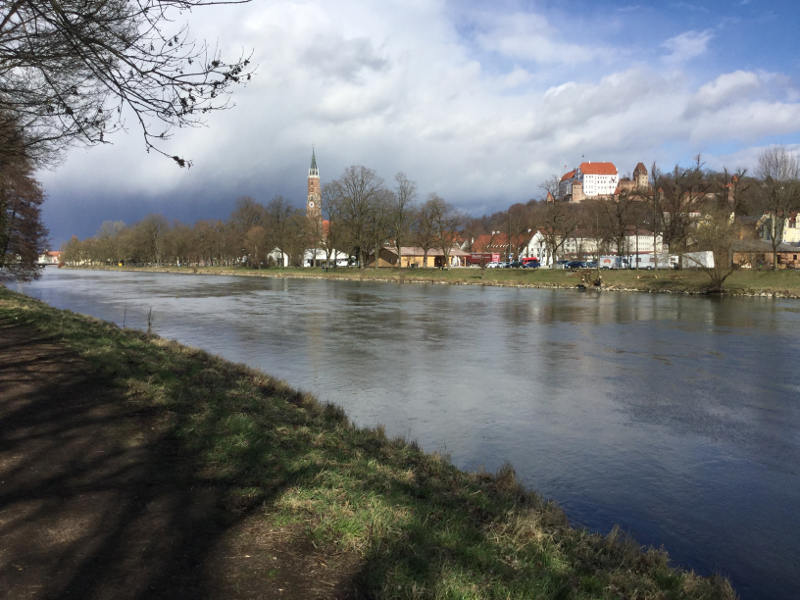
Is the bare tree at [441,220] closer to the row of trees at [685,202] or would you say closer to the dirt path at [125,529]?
the row of trees at [685,202]

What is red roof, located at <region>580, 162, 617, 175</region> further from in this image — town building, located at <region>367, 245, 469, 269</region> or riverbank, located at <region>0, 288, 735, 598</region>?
riverbank, located at <region>0, 288, 735, 598</region>

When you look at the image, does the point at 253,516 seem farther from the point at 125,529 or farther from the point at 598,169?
the point at 598,169

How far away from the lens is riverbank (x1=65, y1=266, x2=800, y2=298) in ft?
143

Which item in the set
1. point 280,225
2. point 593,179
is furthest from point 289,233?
point 593,179

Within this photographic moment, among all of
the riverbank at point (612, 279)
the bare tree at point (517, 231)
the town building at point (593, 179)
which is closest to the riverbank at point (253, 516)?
the riverbank at point (612, 279)

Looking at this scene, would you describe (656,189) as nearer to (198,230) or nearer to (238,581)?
(238,581)

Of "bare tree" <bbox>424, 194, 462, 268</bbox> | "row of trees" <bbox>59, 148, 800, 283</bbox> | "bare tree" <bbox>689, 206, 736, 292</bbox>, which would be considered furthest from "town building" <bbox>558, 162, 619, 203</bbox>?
"bare tree" <bbox>689, 206, 736, 292</bbox>

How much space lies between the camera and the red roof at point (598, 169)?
557 feet

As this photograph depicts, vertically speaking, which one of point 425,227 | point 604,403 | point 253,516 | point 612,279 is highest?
point 425,227

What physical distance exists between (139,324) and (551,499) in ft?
67.2

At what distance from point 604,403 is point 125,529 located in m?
10.1

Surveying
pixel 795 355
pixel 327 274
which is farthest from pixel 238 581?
pixel 327 274

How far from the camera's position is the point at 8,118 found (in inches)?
301

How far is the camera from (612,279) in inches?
2110
